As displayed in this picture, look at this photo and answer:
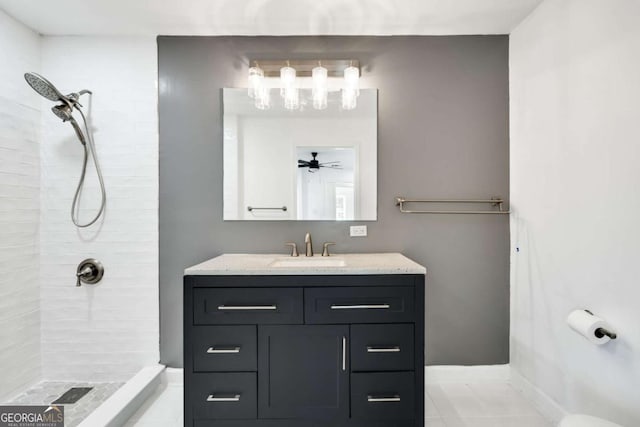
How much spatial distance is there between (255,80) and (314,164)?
0.69 metres

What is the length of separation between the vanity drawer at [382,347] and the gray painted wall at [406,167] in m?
0.69

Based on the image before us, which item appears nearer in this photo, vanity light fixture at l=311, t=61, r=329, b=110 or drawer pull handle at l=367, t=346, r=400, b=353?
drawer pull handle at l=367, t=346, r=400, b=353

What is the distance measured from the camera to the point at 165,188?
83.7 inches

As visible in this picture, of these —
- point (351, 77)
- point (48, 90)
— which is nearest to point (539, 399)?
point (351, 77)

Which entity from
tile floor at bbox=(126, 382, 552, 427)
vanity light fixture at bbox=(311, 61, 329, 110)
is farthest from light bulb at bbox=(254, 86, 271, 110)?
tile floor at bbox=(126, 382, 552, 427)

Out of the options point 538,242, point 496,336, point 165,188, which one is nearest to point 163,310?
point 165,188

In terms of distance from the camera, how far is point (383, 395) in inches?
60.2

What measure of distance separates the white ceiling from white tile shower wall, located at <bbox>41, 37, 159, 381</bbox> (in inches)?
6.3

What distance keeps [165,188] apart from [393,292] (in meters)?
1.65

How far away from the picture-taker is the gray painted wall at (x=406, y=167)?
212 cm

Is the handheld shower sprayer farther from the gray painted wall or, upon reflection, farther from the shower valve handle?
the gray painted wall

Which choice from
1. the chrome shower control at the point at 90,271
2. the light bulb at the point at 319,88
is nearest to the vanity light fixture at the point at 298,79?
the light bulb at the point at 319,88

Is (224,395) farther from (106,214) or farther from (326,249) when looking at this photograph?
(106,214)

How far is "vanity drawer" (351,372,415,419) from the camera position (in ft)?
5.00
